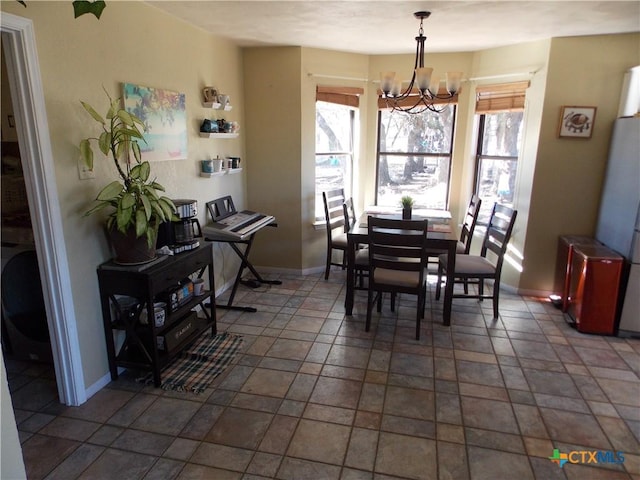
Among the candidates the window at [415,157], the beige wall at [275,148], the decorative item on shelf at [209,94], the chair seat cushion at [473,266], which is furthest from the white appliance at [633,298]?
the decorative item on shelf at [209,94]

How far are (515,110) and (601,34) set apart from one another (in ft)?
2.80

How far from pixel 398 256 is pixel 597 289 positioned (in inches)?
61.8

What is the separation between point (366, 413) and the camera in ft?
7.55

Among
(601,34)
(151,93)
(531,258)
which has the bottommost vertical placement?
(531,258)

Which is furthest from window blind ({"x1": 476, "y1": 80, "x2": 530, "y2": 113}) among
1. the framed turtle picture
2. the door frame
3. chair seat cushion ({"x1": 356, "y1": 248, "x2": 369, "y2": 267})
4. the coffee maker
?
the door frame

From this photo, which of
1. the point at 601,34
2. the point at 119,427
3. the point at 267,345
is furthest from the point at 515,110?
the point at 119,427

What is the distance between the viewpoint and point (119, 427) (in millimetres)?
2180

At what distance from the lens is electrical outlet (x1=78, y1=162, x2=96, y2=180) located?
7.34 feet

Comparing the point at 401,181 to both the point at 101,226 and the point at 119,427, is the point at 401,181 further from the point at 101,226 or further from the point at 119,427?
the point at 119,427

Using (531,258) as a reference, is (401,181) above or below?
above

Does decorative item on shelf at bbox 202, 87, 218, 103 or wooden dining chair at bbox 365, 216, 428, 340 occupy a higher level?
decorative item on shelf at bbox 202, 87, 218, 103

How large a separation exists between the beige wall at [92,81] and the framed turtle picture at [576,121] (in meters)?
3.14

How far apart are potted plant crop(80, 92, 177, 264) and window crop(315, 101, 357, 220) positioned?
7.60 feet

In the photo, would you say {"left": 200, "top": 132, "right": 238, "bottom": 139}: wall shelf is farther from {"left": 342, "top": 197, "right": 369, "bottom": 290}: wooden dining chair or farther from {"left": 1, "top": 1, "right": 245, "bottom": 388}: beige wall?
{"left": 342, "top": 197, "right": 369, "bottom": 290}: wooden dining chair
